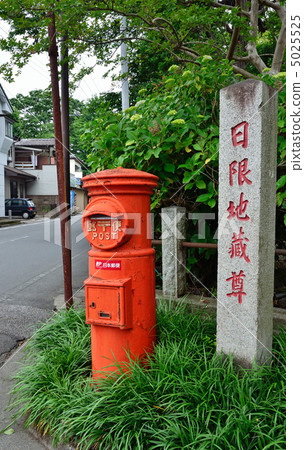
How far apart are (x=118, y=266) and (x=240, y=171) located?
1.17 meters

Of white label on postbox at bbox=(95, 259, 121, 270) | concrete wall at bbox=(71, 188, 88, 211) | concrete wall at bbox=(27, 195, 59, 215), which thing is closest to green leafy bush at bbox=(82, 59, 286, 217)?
white label on postbox at bbox=(95, 259, 121, 270)

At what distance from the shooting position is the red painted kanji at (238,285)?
8.83 ft

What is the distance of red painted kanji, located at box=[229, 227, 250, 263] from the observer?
266cm

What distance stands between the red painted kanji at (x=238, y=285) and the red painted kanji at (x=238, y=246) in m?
0.12

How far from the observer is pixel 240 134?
104 inches

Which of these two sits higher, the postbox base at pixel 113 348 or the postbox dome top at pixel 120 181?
the postbox dome top at pixel 120 181

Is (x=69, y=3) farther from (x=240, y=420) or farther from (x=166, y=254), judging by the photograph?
(x=240, y=420)

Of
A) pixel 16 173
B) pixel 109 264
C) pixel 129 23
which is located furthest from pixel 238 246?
pixel 16 173

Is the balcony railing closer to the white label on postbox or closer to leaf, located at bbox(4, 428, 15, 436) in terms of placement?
the white label on postbox

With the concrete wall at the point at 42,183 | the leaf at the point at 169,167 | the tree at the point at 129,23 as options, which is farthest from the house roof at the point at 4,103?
the leaf at the point at 169,167

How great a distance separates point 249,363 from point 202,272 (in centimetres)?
202

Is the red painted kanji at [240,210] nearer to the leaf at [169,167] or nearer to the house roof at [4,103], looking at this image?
the leaf at [169,167]

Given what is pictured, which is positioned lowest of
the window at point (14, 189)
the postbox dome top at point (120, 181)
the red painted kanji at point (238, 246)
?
the red painted kanji at point (238, 246)

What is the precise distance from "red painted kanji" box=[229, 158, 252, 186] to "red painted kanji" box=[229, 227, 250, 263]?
1.17ft
